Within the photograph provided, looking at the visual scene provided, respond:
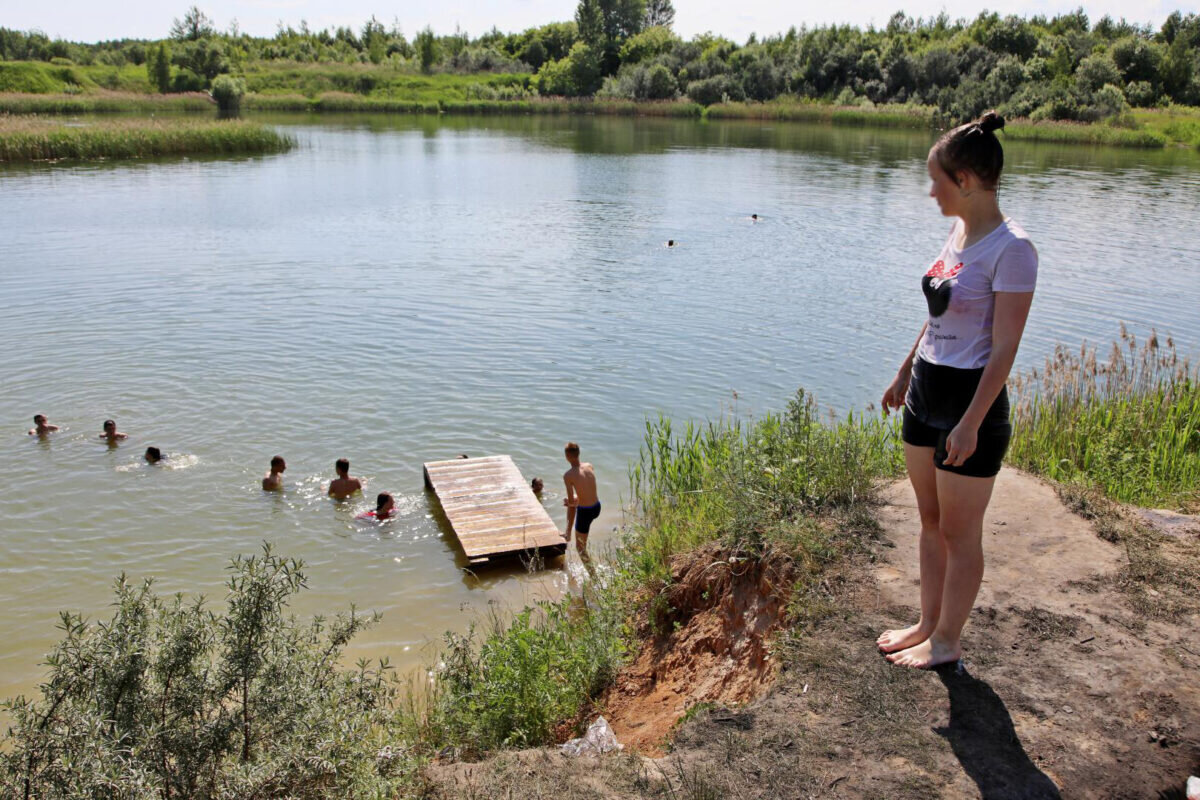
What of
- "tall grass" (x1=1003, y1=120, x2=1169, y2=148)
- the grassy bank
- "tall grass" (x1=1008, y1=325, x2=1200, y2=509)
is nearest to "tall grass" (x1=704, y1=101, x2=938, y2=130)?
"tall grass" (x1=1003, y1=120, x2=1169, y2=148)

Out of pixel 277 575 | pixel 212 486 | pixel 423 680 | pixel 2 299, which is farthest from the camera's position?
pixel 2 299

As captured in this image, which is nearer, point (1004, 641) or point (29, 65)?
point (1004, 641)

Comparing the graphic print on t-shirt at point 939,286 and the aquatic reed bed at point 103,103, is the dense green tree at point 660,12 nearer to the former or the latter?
the aquatic reed bed at point 103,103

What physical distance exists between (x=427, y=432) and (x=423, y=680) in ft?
18.1

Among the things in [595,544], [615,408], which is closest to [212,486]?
[595,544]

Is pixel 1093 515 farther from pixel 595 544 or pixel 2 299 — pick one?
pixel 2 299

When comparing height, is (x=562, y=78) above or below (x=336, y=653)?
above

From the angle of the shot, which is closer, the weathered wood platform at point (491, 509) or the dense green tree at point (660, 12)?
the weathered wood platform at point (491, 509)

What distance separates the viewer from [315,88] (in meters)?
92.7

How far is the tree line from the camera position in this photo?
221 feet

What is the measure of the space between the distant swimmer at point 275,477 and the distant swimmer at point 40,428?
355 centimetres

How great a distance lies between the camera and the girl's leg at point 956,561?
3762 millimetres

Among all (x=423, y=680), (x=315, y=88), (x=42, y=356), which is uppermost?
(x=315, y=88)

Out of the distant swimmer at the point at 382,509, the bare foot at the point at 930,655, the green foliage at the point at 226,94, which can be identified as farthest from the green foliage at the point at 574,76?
the bare foot at the point at 930,655
